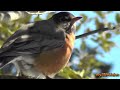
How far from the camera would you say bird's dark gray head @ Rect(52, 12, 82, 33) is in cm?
411

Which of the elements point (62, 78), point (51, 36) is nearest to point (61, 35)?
point (51, 36)

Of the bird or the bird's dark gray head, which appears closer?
the bird

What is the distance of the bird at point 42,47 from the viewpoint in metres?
3.56

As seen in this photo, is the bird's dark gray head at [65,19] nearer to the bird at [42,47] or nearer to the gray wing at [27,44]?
the bird at [42,47]

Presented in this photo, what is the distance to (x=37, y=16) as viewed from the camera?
153 inches

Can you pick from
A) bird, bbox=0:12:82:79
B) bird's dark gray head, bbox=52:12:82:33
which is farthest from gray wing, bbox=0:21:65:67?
bird's dark gray head, bbox=52:12:82:33

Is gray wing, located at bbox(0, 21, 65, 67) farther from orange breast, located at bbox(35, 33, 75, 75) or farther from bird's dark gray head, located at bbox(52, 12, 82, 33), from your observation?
bird's dark gray head, located at bbox(52, 12, 82, 33)

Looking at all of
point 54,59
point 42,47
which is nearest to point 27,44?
point 42,47

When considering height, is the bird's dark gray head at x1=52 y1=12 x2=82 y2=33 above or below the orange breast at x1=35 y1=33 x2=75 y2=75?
above

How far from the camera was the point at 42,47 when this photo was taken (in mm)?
3799

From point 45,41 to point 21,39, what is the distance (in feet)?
0.88

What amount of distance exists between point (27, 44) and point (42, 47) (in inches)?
7.3
